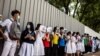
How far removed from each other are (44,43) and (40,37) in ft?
2.20

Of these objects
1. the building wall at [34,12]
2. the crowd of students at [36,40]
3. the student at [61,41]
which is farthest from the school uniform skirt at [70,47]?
the building wall at [34,12]

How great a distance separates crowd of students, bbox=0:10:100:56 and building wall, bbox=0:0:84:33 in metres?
0.57

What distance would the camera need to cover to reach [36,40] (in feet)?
34.4

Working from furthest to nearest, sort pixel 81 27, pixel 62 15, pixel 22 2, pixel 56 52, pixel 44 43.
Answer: pixel 81 27, pixel 62 15, pixel 56 52, pixel 44 43, pixel 22 2

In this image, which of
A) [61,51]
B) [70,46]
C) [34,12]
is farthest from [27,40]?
[70,46]

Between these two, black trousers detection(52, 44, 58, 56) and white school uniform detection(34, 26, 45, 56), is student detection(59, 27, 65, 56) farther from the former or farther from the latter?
white school uniform detection(34, 26, 45, 56)

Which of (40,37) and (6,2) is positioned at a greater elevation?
(6,2)

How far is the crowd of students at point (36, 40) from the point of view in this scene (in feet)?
26.2

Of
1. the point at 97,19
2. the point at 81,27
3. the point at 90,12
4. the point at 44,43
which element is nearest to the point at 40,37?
the point at 44,43

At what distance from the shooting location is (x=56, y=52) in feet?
40.2

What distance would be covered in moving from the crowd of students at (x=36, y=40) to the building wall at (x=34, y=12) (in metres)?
0.57

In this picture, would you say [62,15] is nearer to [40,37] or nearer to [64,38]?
[64,38]

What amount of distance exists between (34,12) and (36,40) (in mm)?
1521

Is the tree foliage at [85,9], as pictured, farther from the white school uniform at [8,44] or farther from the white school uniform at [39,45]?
the white school uniform at [8,44]
